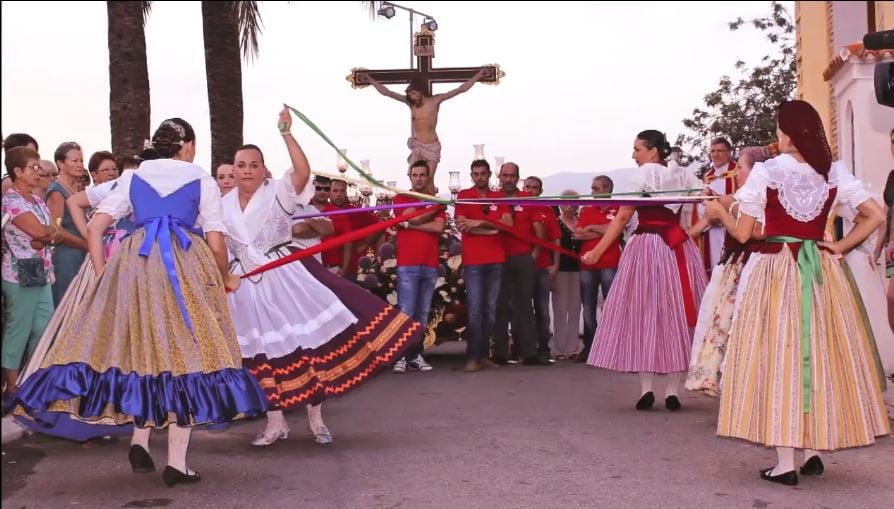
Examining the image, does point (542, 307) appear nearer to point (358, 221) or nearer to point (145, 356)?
point (358, 221)

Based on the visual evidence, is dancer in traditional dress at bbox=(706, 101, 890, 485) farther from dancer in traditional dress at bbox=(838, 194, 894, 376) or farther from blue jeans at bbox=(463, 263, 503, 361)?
blue jeans at bbox=(463, 263, 503, 361)

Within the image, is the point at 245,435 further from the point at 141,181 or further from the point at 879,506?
the point at 879,506

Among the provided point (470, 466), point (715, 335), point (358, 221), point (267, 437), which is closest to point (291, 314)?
point (267, 437)

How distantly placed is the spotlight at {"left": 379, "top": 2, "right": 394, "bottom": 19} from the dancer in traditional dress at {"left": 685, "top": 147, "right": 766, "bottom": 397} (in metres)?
12.4

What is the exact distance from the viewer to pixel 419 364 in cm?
1240

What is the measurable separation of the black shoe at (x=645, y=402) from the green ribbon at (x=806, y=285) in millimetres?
2848

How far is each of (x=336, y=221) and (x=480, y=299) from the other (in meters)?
1.62

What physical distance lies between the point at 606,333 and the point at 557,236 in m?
4.11

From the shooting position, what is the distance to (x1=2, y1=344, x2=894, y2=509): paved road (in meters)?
5.95

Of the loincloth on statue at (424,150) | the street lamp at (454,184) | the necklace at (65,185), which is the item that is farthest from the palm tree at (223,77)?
the necklace at (65,185)

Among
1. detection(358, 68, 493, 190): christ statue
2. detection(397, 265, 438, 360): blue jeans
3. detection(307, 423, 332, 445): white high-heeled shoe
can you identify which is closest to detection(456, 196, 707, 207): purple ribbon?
detection(307, 423, 332, 445): white high-heeled shoe


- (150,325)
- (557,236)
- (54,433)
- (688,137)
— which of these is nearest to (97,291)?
(150,325)

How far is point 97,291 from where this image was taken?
6.26 m

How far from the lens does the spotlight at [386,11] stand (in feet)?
65.4
